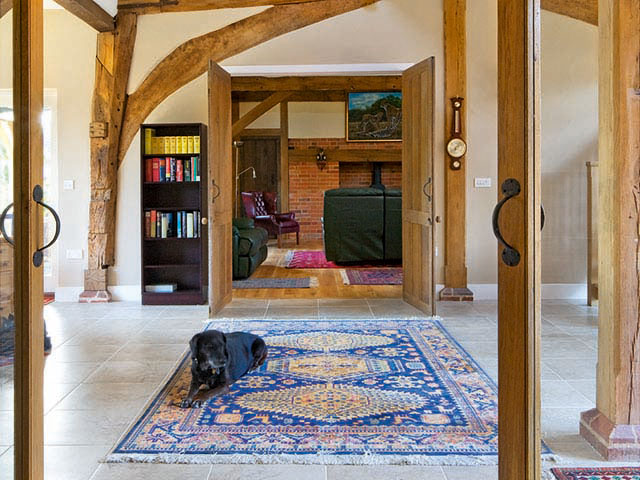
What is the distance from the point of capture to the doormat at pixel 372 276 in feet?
23.3

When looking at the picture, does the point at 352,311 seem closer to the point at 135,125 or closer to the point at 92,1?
the point at 135,125

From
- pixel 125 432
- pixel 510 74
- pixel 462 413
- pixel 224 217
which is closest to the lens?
pixel 510 74

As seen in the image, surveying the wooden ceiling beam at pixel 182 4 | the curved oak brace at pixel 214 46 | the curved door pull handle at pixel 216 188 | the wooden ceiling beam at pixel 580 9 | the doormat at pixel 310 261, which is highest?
the wooden ceiling beam at pixel 182 4

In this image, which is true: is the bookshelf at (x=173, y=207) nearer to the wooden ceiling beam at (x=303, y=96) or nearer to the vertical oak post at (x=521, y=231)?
the vertical oak post at (x=521, y=231)

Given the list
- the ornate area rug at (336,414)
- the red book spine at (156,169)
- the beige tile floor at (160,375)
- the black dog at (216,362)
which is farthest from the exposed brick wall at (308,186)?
the black dog at (216,362)

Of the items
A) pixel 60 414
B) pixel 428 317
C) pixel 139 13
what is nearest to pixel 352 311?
pixel 428 317

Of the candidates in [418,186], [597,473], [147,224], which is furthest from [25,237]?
[147,224]

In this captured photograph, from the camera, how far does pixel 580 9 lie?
2178mm

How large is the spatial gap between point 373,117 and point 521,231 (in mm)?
11093

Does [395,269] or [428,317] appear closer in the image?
[428,317]

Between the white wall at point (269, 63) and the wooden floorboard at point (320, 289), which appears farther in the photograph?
the wooden floorboard at point (320, 289)

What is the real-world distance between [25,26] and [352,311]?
4.13 metres

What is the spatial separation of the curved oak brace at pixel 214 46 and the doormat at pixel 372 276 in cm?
297

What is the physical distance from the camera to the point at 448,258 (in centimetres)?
595
